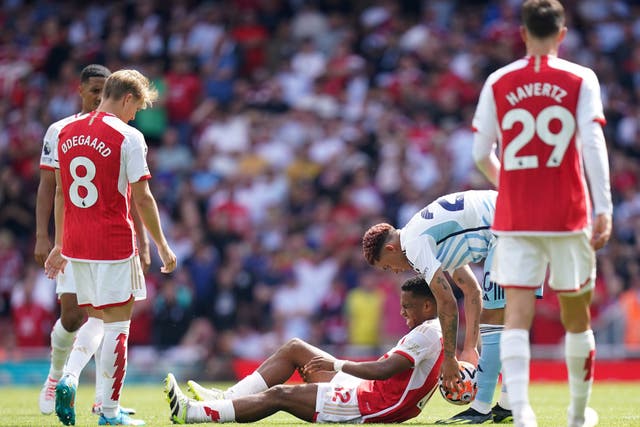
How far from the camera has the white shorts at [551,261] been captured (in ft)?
21.9

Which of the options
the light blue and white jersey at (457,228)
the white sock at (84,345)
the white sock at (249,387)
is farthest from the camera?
the light blue and white jersey at (457,228)

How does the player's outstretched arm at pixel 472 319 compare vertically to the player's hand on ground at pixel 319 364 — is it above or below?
above

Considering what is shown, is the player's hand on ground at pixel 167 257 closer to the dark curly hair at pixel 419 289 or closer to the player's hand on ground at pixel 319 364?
the player's hand on ground at pixel 319 364

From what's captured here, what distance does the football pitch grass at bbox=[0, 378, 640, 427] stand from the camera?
8.71 metres

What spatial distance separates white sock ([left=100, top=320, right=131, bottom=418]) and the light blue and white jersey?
2166mm

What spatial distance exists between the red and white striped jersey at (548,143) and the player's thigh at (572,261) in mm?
95

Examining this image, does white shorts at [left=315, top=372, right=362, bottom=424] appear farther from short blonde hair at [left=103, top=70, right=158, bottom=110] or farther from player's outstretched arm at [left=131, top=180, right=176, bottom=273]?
short blonde hair at [left=103, top=70, right=158, bottom=110]

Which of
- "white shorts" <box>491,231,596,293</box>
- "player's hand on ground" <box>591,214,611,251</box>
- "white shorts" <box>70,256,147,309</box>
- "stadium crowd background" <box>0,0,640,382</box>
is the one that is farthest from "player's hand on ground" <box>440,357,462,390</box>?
"stadium crowd background" <box>0,0,640,382</box>

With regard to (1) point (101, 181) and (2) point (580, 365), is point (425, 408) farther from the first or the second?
(1) point (101, 181)

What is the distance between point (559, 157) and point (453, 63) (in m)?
13.7

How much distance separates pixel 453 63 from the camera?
20.1 meters

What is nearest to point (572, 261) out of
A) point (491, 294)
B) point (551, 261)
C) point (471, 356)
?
point (551, 261)

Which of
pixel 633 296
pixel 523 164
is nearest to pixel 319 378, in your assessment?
pixel 523 164

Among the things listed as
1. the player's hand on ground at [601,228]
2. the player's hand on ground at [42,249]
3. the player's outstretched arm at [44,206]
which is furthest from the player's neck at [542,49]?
the player's hand on ground at [42,249]
